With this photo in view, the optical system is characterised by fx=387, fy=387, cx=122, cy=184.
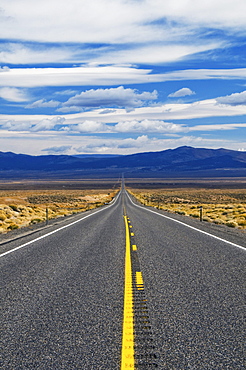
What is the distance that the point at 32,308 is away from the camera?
5.98m

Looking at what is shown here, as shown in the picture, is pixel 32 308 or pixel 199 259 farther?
pixel 199 259

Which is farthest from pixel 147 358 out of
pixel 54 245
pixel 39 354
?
pixel 54 245

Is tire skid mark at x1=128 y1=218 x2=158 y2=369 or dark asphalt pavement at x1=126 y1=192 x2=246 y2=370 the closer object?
tire skid mark at x1=128 y1=218 x2=158 y2=369

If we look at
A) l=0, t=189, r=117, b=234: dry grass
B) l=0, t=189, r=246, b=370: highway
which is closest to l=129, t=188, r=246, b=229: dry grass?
l=0, t=189, r=117, b=234: dry grass

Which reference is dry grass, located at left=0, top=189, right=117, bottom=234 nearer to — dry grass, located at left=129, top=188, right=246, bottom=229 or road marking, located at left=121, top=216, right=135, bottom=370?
dry grass, located at left=129, top=188, right=246, bottom=229

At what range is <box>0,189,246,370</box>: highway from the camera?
4242 millimetres

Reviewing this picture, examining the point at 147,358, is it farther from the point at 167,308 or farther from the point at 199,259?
the point at 199,259

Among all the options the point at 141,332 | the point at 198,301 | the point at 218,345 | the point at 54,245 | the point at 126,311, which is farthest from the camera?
the point at 54,245

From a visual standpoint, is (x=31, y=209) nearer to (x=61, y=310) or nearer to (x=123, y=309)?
(x=61, y=310)

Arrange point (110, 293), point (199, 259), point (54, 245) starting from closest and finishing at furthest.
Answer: point (110, 293), point (199, 259), point (54, 245)

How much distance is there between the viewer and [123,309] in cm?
588

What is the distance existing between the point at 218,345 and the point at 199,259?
5.54m

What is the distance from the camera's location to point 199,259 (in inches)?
393

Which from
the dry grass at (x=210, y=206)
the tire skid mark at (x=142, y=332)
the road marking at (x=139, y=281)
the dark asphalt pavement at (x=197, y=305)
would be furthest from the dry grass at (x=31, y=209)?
the tire skid mark at (x=142, y=332)
